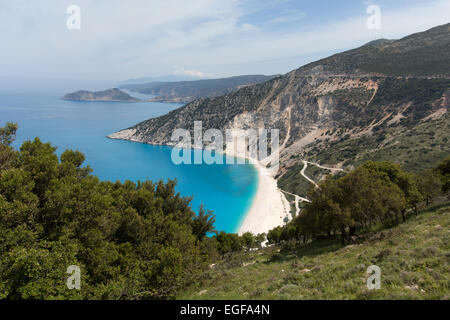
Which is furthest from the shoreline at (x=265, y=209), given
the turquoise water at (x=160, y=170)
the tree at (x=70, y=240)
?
the tree at (x=70, y=240)

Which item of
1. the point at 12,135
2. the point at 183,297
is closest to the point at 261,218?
the point at 183,297

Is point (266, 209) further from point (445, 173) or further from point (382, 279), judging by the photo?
point (382, 279)

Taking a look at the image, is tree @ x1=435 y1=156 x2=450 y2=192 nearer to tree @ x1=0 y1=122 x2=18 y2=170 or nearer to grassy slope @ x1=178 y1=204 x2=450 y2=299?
grassy slope @ x1=178 y1=204 x2=450 y2=299

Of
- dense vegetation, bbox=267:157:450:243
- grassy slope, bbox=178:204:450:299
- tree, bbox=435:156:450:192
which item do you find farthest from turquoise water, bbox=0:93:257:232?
grassy slope, bbox=178:204:450:299

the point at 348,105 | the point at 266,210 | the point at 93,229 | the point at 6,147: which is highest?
the point at 348,105

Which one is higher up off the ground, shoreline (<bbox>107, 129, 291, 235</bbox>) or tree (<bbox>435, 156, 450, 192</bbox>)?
tree (<bbox>435, 156, 450, 192</bbox>)

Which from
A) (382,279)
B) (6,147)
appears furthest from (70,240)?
(382,279)
